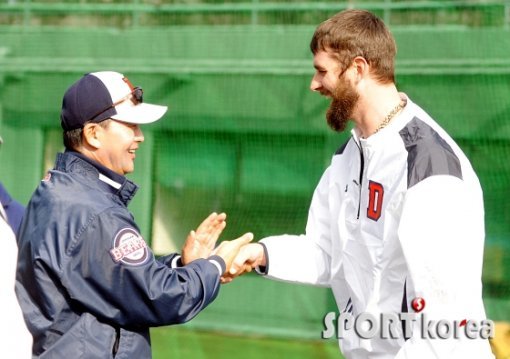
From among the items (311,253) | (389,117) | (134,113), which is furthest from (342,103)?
(134,113)

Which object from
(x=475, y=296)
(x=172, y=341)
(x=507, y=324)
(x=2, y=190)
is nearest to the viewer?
(x=475, y=296)

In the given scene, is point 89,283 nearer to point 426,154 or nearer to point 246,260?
point 246,260

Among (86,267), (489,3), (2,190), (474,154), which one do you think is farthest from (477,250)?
(489,3)

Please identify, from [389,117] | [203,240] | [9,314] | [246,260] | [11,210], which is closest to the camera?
[9,314]

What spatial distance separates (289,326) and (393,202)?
4376 mm

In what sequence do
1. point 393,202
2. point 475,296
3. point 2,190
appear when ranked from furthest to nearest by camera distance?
1. point 2,190
2. point 393,202
3. point 475,296

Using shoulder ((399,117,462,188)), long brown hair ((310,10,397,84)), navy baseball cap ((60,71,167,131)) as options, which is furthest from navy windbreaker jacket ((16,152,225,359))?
long brown hair ((310,10,397,84))

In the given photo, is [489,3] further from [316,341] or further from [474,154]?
[316,341]

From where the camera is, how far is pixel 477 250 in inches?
134

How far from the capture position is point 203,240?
4.18 m

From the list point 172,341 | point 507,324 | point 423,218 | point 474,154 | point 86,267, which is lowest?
point 172,341

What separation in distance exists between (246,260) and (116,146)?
0.93 m

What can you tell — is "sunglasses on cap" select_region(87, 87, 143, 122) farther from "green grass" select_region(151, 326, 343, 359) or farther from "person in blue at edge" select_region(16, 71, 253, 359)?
"green grass" select_region(151, 326, 343, 359)

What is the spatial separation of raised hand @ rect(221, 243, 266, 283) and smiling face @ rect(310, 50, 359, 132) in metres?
0.72
